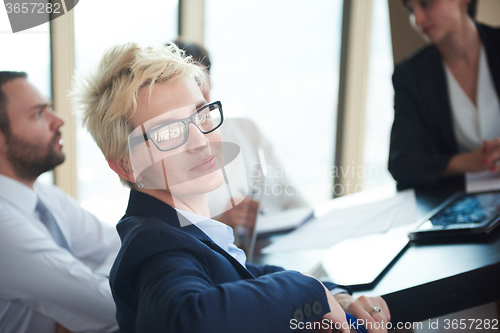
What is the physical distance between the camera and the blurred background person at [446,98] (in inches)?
53.2

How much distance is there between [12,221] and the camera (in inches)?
29.0

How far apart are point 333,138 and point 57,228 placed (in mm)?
2549

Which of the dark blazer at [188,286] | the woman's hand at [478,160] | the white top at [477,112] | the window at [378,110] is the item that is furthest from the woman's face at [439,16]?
the window at [378,110]

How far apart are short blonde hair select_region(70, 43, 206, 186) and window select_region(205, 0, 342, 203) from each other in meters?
1.94

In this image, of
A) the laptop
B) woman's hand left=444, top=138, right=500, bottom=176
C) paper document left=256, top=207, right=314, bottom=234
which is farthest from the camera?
woman's hand left=444, top=138, right=500, bottom=176

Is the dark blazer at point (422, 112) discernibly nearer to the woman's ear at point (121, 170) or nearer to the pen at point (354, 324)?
the pen at point (354, 324)

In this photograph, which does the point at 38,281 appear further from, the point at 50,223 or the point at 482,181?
the point at 482,181

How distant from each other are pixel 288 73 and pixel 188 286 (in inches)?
107

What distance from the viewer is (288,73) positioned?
2.98 meters

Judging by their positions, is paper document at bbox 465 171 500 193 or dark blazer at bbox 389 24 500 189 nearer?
paper document at bbox 465 171 500 193

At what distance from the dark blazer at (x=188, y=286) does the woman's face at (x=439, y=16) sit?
1.21 metres

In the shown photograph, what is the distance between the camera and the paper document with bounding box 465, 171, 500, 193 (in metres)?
1.16

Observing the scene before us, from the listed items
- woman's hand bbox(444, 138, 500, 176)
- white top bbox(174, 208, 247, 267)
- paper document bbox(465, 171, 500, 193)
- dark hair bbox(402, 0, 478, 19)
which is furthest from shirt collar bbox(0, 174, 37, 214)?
dark hair bbox(402, 0, 478, 19)

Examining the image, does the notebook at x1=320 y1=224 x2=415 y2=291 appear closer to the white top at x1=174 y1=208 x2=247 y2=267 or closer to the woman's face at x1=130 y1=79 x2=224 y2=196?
the white top at x1=174 y1=208 x2=247 y2=267
